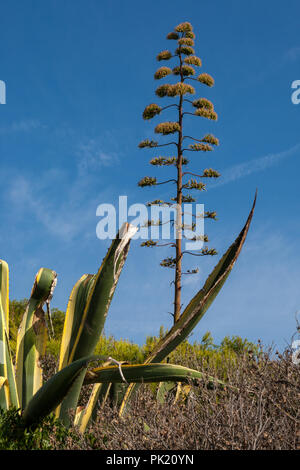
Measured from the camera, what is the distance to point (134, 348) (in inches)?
368

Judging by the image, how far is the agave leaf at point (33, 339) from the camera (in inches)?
176

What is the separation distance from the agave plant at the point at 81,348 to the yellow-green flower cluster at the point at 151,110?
31.0 feet

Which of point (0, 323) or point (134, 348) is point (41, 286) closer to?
point (0, 323)

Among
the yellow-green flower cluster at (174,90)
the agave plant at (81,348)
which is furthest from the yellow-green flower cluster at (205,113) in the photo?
the agave plant at (81,348)

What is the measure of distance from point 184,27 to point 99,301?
1186 cm

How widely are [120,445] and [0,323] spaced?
1646mm

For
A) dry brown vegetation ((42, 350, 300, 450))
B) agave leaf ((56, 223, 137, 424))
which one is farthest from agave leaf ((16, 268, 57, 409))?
dry brown vegetation ((42, 350, 300, 450))

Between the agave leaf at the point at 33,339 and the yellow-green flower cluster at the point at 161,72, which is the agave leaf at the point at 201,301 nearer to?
the agave leaf at the point at 33,339

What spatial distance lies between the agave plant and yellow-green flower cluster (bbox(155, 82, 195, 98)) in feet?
31.3

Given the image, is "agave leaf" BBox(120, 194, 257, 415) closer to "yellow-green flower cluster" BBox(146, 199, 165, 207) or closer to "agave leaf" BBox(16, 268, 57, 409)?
"agave leaf" BBox(16, 268, 57, 409)

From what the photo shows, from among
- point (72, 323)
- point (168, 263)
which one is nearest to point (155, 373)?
point (72, 323)

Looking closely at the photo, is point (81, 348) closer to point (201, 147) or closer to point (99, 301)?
point (99, 301)

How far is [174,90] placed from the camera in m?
13.2

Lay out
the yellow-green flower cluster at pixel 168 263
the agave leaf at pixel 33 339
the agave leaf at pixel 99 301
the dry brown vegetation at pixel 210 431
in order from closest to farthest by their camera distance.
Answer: the dry brown vegetation at pixel 210 431
the agave leaf at pixel 99 301
the agave leaf at pixel 33 339
the yellow-green flower cluster at pixel 168 263
